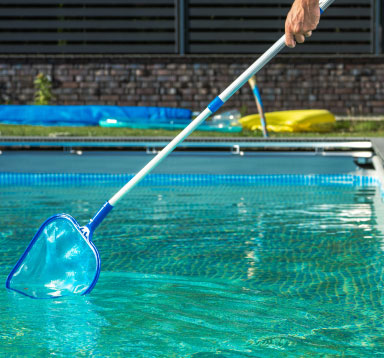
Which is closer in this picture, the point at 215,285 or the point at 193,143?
the point at 215,285

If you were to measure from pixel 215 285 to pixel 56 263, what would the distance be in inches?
Result: 37.2

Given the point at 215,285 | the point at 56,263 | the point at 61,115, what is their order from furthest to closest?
the point at 61,115 → the point at 215,285 → the point at 56,263

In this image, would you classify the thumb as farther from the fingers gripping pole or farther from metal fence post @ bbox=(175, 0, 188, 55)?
metal fence post @ bbox=(175, 0, 188, 55)

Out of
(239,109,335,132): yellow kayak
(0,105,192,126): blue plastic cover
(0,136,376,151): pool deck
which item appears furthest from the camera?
(0,105,192,126): blue plastic cover

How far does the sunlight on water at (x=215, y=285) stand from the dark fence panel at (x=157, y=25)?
9610 millimetres

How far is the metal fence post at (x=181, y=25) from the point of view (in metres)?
17.5

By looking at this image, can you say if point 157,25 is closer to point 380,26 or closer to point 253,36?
point 253,36

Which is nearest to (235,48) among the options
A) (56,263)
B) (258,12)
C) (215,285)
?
(258,12)

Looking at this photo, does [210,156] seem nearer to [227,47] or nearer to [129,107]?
[129,107]

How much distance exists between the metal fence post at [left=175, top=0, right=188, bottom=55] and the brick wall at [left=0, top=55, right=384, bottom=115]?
412 millimetres

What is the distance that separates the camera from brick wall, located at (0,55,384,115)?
17016 millimetres

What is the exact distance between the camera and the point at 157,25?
1775 cm

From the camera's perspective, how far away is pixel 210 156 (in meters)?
11.1

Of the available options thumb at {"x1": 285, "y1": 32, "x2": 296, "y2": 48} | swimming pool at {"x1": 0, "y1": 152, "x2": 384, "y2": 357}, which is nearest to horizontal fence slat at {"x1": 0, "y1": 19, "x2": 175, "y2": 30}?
swimming pool at {"x1": 0, "y1": 152, "x2": 384, "y2": 357}
